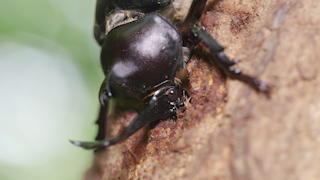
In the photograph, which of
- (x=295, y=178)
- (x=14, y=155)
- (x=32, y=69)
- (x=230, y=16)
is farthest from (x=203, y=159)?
(x=32, y=69)

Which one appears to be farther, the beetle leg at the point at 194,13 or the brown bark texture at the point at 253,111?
the beetle leg at the point at 194,13

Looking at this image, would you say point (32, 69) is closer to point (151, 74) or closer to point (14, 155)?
point (14, 155)

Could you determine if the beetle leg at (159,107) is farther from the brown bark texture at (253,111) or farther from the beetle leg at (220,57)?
the beetle leg at (220,57)

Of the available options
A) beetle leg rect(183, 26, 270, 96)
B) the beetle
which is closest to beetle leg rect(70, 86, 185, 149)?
the beetle

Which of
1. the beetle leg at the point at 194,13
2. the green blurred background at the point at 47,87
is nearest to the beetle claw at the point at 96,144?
the beetle leg at the point at 194,13

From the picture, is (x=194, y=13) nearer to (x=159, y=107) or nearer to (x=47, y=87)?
(x=159, y=107)

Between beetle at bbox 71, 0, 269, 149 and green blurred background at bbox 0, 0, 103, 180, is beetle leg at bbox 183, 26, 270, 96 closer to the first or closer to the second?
beetle at bbox 71, 0, 269, 149
